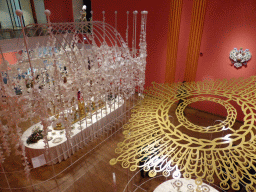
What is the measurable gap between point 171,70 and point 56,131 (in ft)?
13.7

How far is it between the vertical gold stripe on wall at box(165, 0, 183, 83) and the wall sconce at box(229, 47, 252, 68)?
5.53 ft

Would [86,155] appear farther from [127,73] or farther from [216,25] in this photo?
[216,25]

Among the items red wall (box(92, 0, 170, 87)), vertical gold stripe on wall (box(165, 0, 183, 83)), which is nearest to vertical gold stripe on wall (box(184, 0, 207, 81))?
vertical gold stripe on wall (box(165, 0, 183, 83))

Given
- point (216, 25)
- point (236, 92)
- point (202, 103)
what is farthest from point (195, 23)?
point (236, 92)

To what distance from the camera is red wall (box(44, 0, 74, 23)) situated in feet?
28.3

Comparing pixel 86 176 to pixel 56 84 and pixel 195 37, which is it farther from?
pixel 195 37

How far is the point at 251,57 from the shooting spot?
5.05m

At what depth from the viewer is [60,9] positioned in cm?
878

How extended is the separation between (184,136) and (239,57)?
→ 13.7 ft

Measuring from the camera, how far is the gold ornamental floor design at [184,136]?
1.76m

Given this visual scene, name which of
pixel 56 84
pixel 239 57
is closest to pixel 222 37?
pixel 239 57

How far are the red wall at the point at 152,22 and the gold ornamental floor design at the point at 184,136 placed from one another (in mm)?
3328

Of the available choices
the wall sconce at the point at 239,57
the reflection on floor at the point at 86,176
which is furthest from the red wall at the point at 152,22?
the reflection on floor at the point at 86,176

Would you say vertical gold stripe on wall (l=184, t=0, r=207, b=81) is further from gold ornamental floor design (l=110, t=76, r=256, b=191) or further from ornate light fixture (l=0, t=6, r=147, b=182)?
gold ornamental floor design (l=110, t=76, r=256, b=191)
